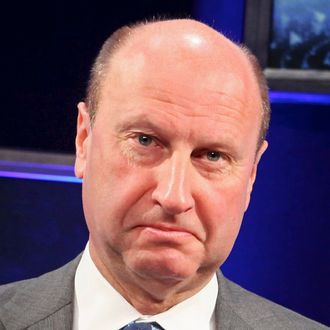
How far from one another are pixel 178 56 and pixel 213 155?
0.14 metres

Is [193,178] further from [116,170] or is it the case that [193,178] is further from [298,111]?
[298,111]

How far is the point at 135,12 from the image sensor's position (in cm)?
158

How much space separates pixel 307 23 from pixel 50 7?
1.72 ft

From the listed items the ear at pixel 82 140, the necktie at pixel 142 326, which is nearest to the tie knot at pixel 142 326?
the necktie at pixel 142 326

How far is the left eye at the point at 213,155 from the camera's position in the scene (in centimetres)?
103

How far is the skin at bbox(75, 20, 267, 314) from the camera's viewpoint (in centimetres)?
98

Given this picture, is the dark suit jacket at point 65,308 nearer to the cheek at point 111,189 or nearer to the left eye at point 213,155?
the cheek at point 111,189

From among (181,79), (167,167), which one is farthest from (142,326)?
(181,79)

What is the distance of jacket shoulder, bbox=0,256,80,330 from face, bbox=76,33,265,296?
0.33 ft

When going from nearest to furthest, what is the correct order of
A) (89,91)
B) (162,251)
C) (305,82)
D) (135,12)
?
1. (162,251)
2. (89,91)
3. (305,82)
4. (135,12)

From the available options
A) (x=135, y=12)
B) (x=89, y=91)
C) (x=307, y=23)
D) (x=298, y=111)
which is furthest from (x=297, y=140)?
(x=89, y=91)

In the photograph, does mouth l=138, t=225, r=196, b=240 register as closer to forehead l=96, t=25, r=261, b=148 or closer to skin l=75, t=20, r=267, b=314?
skin l=75, t=20, r=267, b=314

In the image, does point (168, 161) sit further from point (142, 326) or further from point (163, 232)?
point (142, 326)

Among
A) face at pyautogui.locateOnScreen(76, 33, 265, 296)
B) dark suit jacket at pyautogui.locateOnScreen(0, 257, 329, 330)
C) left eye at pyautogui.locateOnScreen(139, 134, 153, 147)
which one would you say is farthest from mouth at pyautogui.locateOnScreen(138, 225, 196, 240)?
dark suit jacket at pyautogui.locateOnScreen(0, 257, 329, 330)
